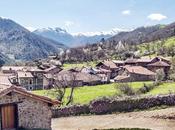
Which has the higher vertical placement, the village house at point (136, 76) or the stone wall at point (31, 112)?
the stone wall at point (31, 112)

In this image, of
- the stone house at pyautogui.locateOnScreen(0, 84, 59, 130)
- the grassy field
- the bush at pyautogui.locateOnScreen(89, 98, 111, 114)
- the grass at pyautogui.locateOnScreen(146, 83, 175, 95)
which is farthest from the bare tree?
the stone house at pyautogui.locateOnScreen(0, 84, 59, 130)

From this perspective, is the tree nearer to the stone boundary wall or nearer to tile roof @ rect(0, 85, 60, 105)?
the stone boundary wall

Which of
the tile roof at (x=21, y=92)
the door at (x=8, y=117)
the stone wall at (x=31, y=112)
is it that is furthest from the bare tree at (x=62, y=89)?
the door at (x=8, y=117)

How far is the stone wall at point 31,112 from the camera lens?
31.4 metres

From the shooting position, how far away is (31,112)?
32.2 meters

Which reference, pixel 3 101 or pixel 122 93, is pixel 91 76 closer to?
pixel 122 93

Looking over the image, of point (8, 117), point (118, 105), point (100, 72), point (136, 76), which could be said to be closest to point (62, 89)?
point (118, 105)

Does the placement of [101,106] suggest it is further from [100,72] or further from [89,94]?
[100,72]

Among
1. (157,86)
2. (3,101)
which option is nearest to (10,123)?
(3,101)

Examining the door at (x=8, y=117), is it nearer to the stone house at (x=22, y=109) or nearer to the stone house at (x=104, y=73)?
the stone house at (x=22, y=109)

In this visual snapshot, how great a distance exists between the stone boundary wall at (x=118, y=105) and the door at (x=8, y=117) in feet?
98.1

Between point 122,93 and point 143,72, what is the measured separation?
51357 millimetres

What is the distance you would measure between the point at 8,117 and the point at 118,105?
1220 inches

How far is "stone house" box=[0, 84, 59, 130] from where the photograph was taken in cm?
3064
